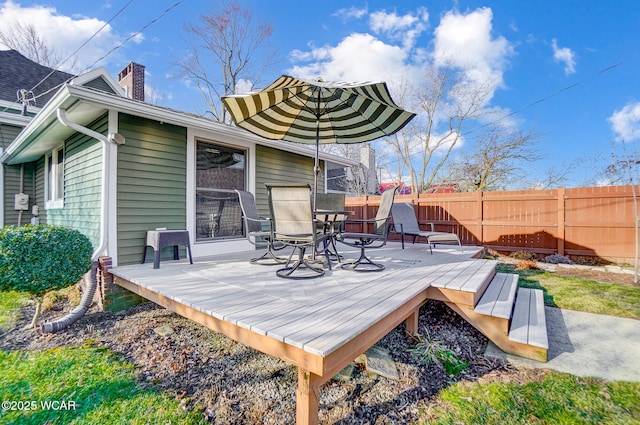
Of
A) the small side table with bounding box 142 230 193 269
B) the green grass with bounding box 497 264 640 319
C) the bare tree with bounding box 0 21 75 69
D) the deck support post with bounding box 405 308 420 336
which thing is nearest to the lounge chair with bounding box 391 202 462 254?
the green grass with bounding box 497 264 640 319

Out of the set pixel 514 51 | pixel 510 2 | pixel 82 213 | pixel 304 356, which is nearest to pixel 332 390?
pixel 304 356

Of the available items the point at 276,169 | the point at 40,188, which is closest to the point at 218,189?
the point at 276,169

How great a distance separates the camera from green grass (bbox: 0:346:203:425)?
1.80 m

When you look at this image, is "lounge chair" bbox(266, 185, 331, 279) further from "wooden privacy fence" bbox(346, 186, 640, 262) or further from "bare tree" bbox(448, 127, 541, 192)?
"bare tree" bbox(448, 127, 541, 192)

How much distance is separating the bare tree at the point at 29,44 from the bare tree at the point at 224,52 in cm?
450

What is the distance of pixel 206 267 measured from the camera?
3.75 meters

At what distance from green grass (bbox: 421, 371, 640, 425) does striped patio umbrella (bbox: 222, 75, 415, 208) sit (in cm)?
266

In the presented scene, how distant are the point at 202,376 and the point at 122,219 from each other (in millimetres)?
2509

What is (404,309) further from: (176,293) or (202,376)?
(176,293)

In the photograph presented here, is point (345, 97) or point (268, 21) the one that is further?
point (268, 21)

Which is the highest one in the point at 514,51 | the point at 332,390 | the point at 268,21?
the point at 268,21

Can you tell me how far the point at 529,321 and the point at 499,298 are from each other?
0.31 meters

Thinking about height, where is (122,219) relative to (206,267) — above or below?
above

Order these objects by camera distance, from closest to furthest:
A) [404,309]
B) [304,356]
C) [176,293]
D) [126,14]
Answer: [304,356] → [404,309] → [176,293] → [126,14]
